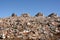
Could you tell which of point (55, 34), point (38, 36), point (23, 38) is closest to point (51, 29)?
point (55, 34)

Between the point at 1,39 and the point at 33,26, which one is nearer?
the point at 1,39

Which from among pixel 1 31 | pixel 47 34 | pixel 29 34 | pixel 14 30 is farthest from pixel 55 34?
pixel 1 31

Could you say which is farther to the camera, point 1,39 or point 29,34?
point 29,34

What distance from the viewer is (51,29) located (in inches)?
1176

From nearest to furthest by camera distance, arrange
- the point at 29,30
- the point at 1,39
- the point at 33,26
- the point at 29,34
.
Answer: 1. the point at 1,39
2. the point at 29,34
3. the point at 29,30
4. the point at 33,26

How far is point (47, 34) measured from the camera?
27.2 metres

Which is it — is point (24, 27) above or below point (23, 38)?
above

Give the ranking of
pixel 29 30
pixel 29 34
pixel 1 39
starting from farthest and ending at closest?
pixel 29 30 < pixel 29 34 < pixel 1 39

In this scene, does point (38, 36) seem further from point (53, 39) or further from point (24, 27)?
point (24, 27)

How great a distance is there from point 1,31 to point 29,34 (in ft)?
13.9

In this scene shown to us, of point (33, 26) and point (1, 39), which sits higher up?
point (33, 26)

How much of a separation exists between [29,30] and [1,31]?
4335 millimetres

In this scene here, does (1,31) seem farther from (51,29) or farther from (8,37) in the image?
(51,29)

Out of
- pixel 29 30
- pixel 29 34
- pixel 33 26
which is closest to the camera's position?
pixel 29 34
